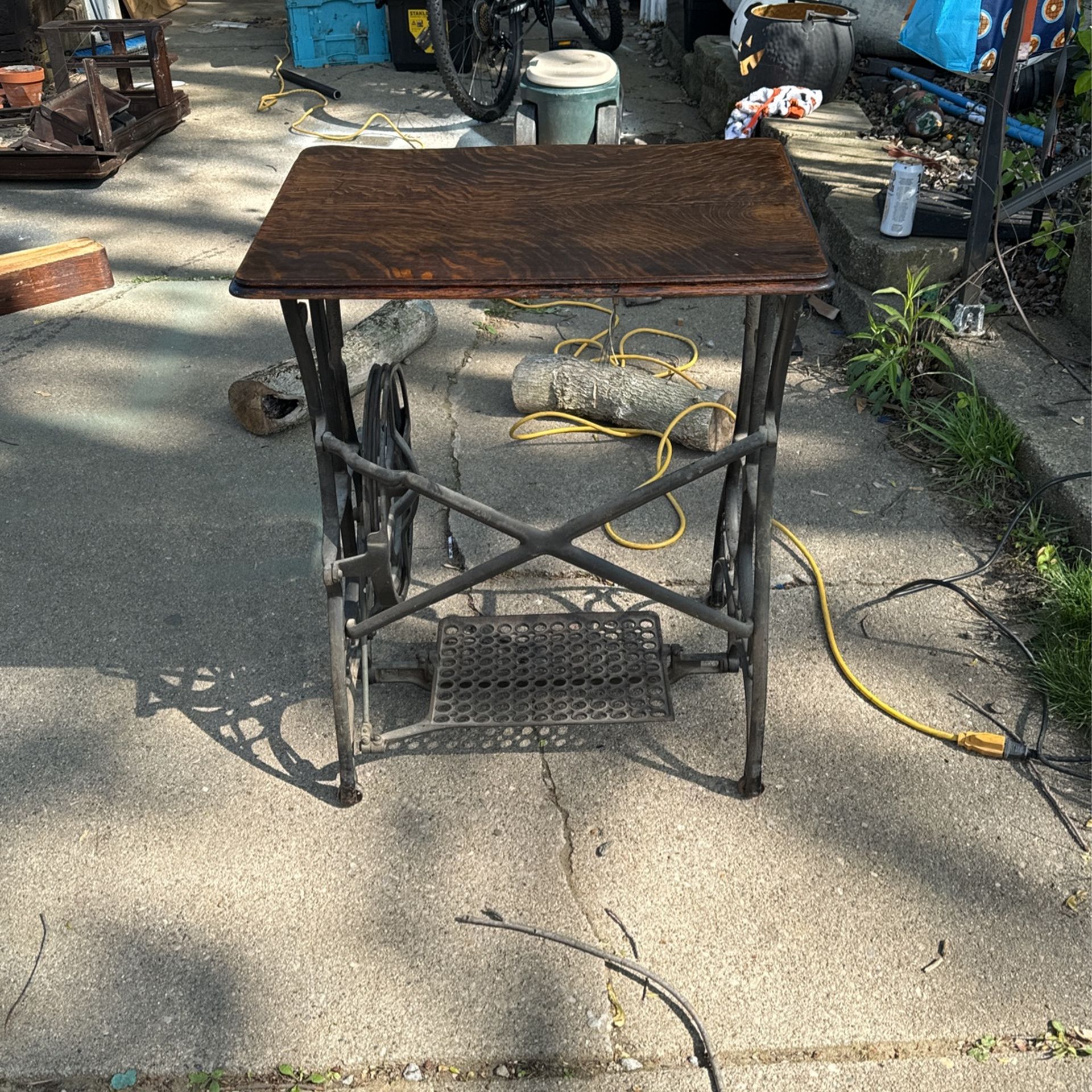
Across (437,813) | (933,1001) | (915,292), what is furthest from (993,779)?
(915,292)

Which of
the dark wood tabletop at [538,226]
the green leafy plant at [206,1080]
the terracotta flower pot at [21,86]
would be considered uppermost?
the dark wood tabletop at [538,226]

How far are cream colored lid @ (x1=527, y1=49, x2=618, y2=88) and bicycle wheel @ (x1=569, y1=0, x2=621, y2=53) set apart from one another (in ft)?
7.73

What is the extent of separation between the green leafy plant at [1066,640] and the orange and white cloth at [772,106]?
316 centimetres

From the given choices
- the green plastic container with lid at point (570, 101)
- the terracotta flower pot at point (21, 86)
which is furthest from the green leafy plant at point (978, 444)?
the terracotta flower pot at point (21, 86)

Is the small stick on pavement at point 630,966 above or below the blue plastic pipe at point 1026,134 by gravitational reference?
below

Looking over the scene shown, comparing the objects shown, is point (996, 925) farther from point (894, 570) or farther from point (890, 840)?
point (894, 570)

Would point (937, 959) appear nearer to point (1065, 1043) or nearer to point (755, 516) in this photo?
point (1065, 1043)

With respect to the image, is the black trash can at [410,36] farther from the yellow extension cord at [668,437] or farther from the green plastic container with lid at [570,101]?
the yellow extension cord at [668,437]

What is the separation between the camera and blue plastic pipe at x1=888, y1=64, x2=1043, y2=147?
4551 millimetres

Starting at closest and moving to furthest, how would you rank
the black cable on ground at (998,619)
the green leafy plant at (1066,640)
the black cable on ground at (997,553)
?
1. the black cable on ground at (998,619)
2. the green leafy plant at (1066,640)
3. the black cable on ground at (997,553)

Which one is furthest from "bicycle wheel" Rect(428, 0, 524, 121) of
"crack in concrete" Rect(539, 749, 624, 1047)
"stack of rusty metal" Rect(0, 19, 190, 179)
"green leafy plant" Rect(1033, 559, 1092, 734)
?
"crack in concrete" Rect(539, 749, 624, 1047)

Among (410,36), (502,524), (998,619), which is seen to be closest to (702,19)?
(410,36)

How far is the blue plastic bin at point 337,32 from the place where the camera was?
7.45 metres

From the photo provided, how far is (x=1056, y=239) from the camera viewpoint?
12.5ft
